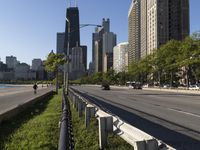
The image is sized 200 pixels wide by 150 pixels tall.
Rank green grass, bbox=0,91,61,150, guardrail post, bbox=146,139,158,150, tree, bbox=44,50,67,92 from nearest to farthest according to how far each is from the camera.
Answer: guardrail post, bbox=146,139,158,150 < green grass, bbox=0,91,61,150 < tree, bbox=44,50,67,92

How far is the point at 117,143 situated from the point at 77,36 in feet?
152

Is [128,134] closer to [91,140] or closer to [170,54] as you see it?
[91,140]

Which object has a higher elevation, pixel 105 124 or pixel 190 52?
pixel 190 52

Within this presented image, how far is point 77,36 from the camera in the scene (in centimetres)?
5512

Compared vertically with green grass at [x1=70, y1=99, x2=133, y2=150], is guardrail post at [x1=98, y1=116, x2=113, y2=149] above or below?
above

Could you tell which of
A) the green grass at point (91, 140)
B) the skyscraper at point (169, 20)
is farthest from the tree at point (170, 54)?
the green grass at point (91, 140)

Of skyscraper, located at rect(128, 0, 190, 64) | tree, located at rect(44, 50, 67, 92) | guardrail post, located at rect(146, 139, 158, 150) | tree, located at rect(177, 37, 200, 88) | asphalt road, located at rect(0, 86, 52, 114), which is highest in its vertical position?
skyscraper, located at rect(128, 0, 190, 64)

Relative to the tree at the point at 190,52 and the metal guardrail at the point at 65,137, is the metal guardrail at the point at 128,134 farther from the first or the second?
the tree at the point at 190,52

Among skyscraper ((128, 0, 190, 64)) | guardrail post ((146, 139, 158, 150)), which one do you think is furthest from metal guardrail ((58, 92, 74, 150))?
skyscraper ((128, 0, 190, 64))

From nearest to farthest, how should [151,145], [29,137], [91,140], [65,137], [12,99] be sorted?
1. [151,145]
2. [65,137]
3. [91,140]
4. [29,137]
5. [12,99]

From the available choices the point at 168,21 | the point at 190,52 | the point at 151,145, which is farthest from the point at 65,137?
the point at 168,21

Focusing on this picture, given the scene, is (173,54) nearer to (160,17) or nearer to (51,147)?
(160,17)

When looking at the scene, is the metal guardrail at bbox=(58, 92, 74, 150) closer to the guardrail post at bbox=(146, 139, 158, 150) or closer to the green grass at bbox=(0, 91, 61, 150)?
the guardrail post at bbox=(146, 139, 158, 150)

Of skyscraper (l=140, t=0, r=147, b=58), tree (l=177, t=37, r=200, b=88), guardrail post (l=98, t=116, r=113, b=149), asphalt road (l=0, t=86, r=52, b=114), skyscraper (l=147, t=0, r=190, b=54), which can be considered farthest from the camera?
→ skyscraper (l=140, t=0, r=147, b=58)
